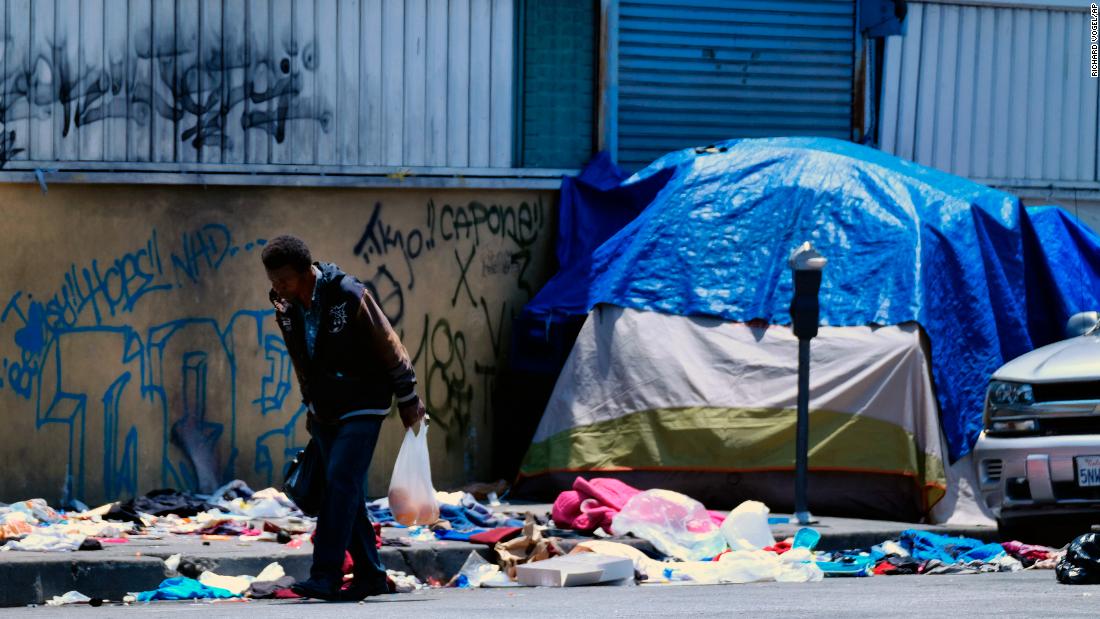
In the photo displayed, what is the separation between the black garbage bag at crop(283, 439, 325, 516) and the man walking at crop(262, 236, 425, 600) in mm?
119

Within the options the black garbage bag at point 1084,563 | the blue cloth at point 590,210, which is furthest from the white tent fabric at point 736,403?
the black garbage bag at point 1084,563

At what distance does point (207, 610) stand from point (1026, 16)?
1019 centimetres

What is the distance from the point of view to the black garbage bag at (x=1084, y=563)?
9203mm

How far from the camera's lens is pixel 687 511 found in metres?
11.4

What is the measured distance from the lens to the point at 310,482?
899cm

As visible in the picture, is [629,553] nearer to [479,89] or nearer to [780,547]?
[780,547]

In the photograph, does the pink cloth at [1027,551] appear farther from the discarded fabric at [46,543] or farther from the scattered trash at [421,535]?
the discarded fabric at [46,543]

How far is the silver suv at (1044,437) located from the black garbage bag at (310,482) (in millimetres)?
3827

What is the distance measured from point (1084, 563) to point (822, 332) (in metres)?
4.09

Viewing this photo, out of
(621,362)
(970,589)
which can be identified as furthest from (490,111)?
(970,589)

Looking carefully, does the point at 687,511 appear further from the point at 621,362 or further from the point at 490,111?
the point at 490,111

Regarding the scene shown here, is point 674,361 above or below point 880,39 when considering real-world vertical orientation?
below

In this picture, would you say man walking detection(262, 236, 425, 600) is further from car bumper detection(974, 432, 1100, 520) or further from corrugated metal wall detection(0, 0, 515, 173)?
corrugated metal wall detection(0, 0, 515, 173)

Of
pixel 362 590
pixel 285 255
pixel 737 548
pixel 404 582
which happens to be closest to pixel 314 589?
pixel 362 590
